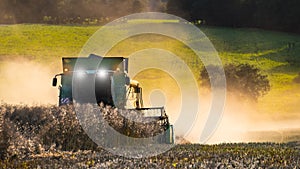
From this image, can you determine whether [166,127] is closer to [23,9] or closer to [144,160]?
[144,160]

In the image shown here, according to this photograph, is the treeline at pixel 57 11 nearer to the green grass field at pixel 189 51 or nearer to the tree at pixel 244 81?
the green grass field at pixel 189 51

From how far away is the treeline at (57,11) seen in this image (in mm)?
81500

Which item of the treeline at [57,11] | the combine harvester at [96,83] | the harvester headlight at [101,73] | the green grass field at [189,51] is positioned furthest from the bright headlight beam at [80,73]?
the treeline at [57,11]

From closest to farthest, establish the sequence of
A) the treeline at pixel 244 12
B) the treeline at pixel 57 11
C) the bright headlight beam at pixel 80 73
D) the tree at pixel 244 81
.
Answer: the bright headlight beam at pixel 80 73
the tree at pixel 244 81
the treeline at pixel 244 12
the treeline at pixel 57 11

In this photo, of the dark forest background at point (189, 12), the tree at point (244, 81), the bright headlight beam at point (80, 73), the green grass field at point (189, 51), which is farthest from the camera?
the dark forest background at point (189, 12)

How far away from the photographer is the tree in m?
50.1

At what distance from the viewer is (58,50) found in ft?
226

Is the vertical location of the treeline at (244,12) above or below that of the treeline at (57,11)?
below

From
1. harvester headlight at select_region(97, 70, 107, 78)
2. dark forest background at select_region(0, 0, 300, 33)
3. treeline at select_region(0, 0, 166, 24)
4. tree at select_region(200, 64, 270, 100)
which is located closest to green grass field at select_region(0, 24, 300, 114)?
dark forest background at select_region(0, 0, 300, 33)

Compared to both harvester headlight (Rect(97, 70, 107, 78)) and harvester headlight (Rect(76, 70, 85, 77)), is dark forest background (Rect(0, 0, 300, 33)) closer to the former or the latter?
harvester headlight (Rect(97, 70, 107, 78))

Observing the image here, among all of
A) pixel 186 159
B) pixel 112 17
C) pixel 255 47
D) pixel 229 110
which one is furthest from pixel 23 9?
pixel 186 159

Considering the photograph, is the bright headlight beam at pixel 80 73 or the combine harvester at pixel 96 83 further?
the bright headlight beam at pixel 80 73

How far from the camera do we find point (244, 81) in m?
50.2

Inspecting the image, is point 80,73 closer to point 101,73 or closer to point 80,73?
point 80,73
